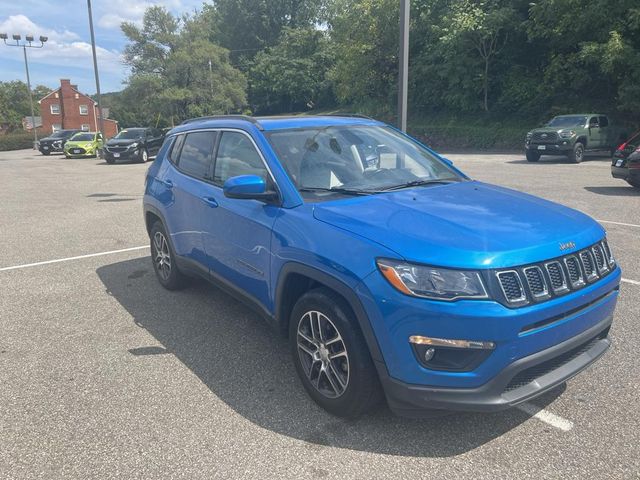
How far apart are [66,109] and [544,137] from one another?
233 ft

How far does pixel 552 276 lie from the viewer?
2652 mm

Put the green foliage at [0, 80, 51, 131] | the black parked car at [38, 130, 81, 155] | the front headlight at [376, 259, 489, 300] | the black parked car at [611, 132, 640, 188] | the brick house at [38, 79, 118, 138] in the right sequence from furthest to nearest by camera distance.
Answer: the green foliage at [0, 80, 51, 131] → the brick house at [38, 79, 118, 138] → the black parked car at [38, 130, 81, 155] → the black parked car at [611, 132, 640, 188] → the front headlight at [376, 259, 489, 300]

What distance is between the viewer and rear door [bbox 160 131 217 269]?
4500 mm

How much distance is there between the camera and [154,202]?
5449 mm

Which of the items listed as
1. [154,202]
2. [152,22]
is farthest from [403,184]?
[152,22]

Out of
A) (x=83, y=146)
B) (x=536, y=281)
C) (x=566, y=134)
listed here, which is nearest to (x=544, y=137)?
(x=566, y=134)

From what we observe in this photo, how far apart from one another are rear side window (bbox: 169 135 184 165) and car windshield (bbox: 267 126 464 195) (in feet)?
5.50

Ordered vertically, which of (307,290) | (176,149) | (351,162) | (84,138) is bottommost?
(307,290)

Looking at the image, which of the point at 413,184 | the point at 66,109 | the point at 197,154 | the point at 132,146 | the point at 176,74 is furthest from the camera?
the point at 66,109

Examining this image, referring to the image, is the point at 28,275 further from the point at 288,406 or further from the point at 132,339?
the point at 288,406

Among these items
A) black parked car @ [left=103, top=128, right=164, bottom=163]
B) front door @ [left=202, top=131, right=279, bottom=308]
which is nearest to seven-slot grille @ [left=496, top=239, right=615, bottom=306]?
front door @ [left=202, top=131, right=279, bottom=308]

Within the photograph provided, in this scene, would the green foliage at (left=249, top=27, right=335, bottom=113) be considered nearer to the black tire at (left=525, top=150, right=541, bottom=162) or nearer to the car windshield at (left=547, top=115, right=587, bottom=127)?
the car windshield at (left=547, top=115, right=587, bottom=127)

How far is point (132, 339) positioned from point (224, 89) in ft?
151

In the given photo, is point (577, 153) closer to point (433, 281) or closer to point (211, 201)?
point (211, 201)
